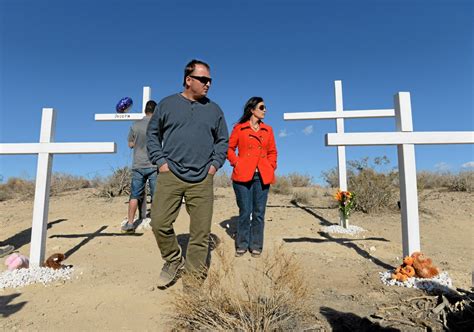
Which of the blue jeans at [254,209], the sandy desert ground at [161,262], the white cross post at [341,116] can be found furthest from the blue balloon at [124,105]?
the blue jeans at [254,209]

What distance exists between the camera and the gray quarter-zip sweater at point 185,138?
281cm

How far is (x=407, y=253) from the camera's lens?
3254 millimetres

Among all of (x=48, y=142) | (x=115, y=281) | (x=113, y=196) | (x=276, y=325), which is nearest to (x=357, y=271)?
(x=276, y=325)

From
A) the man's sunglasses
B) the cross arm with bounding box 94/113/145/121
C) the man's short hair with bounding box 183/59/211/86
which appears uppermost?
the cross arm with bounding box 94/113/145/121

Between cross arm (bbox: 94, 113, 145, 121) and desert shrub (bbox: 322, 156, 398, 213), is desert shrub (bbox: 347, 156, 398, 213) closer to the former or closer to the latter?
desert shrub (bbox: 322, 156, 398, 213)

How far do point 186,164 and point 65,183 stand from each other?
1209cm

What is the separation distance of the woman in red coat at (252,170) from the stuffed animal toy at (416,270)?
153 centimetres

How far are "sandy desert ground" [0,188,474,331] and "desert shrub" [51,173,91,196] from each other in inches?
178

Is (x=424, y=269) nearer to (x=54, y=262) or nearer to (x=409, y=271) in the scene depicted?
(x=409, y=271)

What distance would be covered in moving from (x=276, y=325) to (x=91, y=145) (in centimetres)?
267

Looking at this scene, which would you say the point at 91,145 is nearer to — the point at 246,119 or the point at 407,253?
the point at 246,119

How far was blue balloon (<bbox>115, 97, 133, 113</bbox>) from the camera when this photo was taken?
5711 millimetres

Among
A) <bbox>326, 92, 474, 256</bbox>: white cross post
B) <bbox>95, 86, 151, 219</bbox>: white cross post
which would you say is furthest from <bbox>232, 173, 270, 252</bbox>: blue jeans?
<bbox>95, 86, 151, 219</bbox>: white cross post

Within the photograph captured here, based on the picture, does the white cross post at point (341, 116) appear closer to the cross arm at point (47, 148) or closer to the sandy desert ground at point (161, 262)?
the sandy desert ground at point (161, 262)
